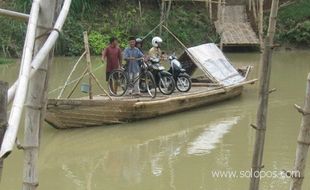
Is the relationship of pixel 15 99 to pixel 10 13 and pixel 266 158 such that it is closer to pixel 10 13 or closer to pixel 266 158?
pixel 10 13

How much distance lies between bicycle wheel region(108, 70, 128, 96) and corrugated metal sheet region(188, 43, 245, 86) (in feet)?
5.22

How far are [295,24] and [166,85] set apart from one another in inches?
423

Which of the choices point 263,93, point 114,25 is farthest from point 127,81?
point 114,25

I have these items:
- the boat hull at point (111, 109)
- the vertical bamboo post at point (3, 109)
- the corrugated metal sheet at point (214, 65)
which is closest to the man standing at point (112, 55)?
the boat hull at point (111, 109)

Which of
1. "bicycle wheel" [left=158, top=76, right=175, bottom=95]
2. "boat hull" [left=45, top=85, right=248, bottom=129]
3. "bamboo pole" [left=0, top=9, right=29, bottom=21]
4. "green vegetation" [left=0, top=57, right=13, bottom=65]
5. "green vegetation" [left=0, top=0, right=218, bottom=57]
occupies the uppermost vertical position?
"green vegetation" [left=0, top=0, right=218, bottom=57]

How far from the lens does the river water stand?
20.3 ft

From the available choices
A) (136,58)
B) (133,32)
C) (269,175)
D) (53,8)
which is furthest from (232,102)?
(53,8)

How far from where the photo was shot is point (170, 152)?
747 cm

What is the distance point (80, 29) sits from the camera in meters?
17.2

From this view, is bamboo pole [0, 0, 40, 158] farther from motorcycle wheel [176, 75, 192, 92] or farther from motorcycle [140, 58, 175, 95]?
motorcycle wheel [176, 75, 192, 92]

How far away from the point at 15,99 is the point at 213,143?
6322mm

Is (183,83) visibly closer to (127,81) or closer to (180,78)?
(180,78)

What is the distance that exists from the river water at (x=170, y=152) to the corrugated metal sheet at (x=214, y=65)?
47 centimetres

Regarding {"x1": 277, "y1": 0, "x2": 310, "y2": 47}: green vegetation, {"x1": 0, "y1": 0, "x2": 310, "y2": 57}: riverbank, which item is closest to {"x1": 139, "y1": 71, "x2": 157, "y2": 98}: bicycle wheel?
{"x1": 0, "y1": 0, "x2": 310, "y2": 57}: riverbank
